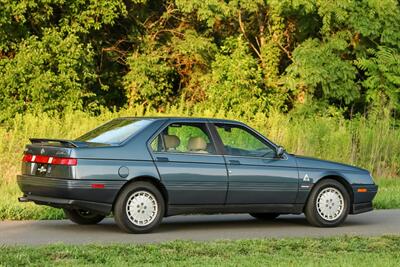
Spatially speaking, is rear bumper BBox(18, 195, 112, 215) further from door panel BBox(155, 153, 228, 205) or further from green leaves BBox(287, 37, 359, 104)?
green leaves BBox(287, 37, 359, 104)

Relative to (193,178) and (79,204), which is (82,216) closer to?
(79,204)

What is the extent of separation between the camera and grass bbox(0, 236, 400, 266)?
9.16 metres

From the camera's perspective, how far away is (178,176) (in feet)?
40.2

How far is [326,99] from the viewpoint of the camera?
30.6m

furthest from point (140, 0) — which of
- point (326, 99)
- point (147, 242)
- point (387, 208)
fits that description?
point (147, 242)

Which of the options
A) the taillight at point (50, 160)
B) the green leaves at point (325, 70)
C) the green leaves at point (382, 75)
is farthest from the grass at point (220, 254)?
the green leaves at point (382, 75)

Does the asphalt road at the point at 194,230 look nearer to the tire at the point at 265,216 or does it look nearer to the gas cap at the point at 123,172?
the tire at the point at 265,216

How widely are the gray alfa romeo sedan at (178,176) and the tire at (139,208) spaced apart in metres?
0.01

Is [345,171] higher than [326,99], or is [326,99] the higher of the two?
[326,99]

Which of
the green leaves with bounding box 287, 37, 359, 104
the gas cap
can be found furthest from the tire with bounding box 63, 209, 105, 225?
the green leaves with bounding box 287, 37, 359, 104

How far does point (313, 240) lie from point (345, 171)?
8.71 ft

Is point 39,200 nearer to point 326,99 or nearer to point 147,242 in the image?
point 147,242

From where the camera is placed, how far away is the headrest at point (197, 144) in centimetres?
1273

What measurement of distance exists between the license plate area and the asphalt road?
2.59 feet
